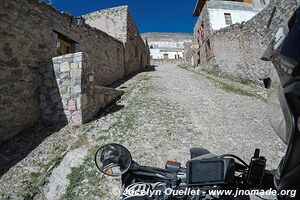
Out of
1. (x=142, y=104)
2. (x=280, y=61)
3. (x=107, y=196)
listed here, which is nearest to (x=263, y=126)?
(x=142, y=104)

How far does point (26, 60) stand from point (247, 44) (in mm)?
9282

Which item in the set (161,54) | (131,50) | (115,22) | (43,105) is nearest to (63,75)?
(43,105)

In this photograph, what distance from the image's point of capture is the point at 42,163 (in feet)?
14.9

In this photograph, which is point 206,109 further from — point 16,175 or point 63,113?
point 16,175

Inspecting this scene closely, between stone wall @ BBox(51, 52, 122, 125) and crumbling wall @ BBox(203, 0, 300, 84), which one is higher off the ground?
crumbling wall @ BBox(203, 0, 300, 84)

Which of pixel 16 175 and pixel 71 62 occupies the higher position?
pixel 71 62

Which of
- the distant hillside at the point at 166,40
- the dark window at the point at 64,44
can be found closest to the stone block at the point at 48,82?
the dark window at the point at 64,44

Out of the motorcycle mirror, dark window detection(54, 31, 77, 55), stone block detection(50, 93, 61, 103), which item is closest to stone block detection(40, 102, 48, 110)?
stone block detection(50, 93, 61, 103)

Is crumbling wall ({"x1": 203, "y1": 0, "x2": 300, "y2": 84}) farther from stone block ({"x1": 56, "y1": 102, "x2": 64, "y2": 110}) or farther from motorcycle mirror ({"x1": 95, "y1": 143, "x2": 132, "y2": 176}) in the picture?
motorcycle mirror ({"x1": 95, "y1": 143, "x2": 132, "y2": 176})

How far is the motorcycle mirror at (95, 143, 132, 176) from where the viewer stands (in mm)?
2015

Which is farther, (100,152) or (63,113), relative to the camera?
(63,113)

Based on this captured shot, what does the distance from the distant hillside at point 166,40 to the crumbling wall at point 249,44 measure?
26128 millimetres

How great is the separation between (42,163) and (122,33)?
10.3 metres

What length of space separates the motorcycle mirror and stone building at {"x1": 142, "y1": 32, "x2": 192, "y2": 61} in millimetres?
36667
